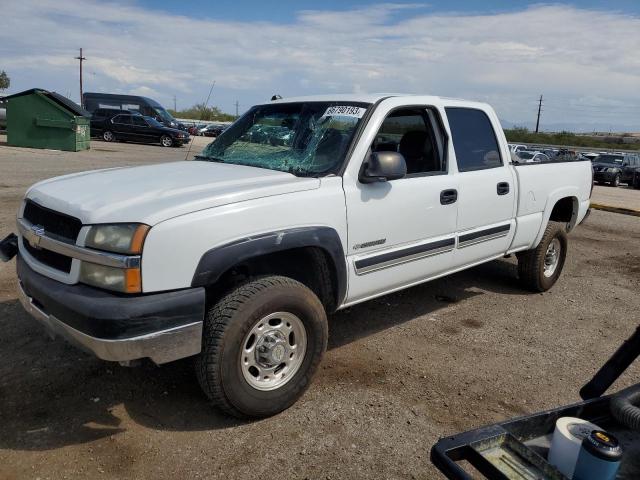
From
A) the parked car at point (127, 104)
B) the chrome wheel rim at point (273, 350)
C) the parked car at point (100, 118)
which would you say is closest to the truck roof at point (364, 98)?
the chrome wheel rim at point (273, 350)

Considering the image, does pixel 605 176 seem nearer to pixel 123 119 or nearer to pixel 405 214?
pixel 405 214

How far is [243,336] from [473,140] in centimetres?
274

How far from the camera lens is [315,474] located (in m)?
2.73

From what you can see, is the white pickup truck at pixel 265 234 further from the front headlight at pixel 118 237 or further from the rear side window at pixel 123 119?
the rear side window at pixel 123 119

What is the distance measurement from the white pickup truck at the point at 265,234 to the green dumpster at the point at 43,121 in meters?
18.0

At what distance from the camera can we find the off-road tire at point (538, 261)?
544 centimetres

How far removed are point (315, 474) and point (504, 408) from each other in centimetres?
138

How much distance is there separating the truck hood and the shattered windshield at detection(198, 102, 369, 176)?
20 centimetres

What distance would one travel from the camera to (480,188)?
444 cm

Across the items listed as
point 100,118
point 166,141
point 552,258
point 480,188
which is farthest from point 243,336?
point 100,118

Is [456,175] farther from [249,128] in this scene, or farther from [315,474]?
[315,474]

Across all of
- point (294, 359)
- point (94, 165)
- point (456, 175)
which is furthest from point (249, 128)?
point (94, 165)

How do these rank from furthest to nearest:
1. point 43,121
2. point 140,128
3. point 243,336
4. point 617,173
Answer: point 140,128 → point 617,173 → point 43,121 → point 243,336

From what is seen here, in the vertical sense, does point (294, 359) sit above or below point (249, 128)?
below
